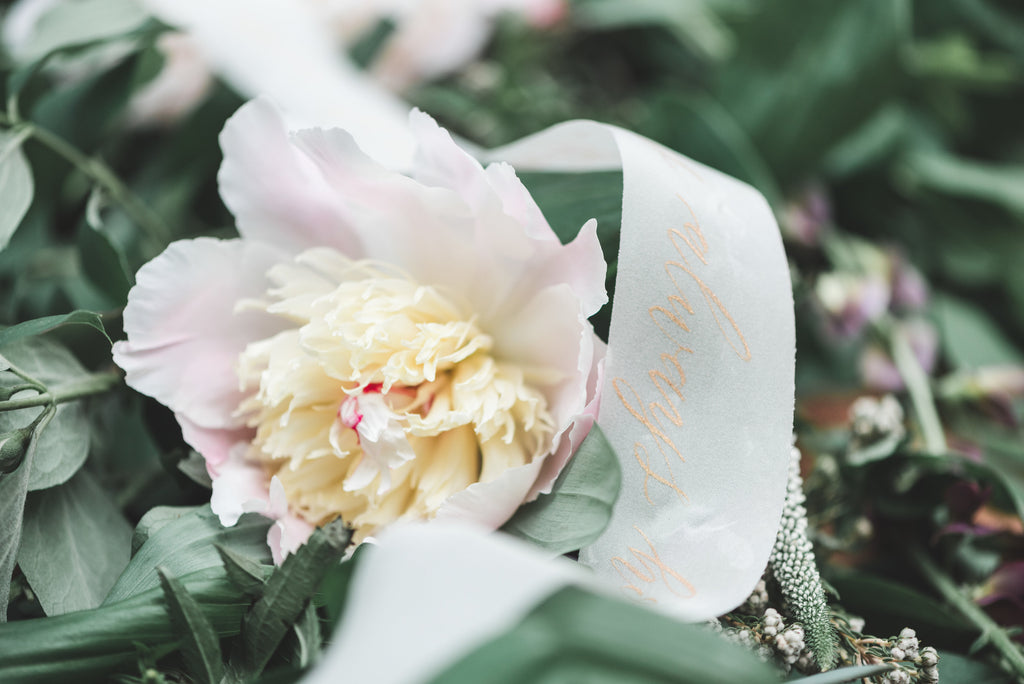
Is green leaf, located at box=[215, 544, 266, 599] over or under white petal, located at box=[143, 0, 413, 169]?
under

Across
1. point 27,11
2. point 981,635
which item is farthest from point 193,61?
point 981,635

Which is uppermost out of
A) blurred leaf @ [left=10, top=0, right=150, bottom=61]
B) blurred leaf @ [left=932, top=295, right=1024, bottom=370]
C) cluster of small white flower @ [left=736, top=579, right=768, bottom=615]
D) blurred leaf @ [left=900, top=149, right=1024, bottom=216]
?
blurred leaf @ [left=10, top=0, right=150, bottom=61]

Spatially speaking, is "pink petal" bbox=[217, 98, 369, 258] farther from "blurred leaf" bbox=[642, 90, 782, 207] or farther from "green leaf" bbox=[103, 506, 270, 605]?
"blurred leaf" bbox=[642, 90, 782, 207]

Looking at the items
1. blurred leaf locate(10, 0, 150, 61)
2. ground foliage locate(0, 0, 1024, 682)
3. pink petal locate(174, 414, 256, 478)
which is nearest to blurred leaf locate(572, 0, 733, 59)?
ground foliage locate(0, 0, 1024, 682)

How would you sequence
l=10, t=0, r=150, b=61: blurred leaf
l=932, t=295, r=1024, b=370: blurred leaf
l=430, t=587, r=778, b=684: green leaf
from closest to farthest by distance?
l=430, t=587, r=778, b=684: green leaf → l=10, t=0, r=150, b=61: blurred leaf → l=932, t=295, r=1024, b=370: blurred leaf

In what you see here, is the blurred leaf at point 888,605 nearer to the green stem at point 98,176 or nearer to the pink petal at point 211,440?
the pink petal at point 211,440

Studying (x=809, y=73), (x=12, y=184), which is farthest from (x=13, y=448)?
(x=809, y=73)

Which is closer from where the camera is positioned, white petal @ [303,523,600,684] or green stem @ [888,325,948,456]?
white petal @ [303,523,600,684]
